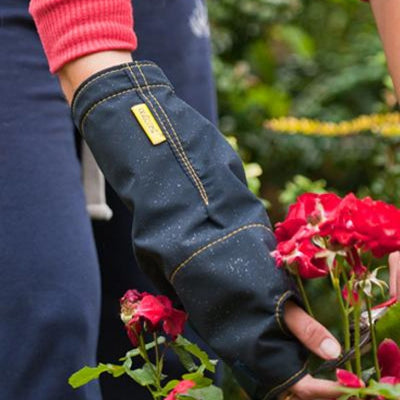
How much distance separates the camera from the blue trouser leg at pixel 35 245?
1.64 metres

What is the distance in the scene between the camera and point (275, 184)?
13.0 ft

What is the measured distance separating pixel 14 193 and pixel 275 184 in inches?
93.7

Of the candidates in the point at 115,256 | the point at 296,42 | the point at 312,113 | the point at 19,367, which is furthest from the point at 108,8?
the point at 296,42

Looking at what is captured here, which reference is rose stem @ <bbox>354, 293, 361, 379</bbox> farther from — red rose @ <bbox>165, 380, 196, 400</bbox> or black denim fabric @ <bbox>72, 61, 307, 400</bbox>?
red rose @ <bbox>165, 380, 196, 400</bbox>

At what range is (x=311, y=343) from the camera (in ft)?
4.05

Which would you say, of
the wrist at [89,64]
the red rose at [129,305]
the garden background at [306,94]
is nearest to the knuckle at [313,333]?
the red rose at [129,305]

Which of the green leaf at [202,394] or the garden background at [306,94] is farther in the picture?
the garden background at [306,94]

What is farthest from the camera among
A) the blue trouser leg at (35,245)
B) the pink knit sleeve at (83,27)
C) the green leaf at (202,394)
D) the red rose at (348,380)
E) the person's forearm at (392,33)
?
the blue trouser leg at (35,245)

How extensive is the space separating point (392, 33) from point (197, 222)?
470mm

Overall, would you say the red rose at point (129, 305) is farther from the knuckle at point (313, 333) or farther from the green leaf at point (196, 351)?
the knuckle at point (313, 333)

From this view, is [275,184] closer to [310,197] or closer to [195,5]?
[195,5]

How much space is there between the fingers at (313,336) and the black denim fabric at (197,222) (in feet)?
0.06

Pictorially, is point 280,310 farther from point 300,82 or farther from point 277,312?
point 300,82

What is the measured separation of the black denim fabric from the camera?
1249mm
